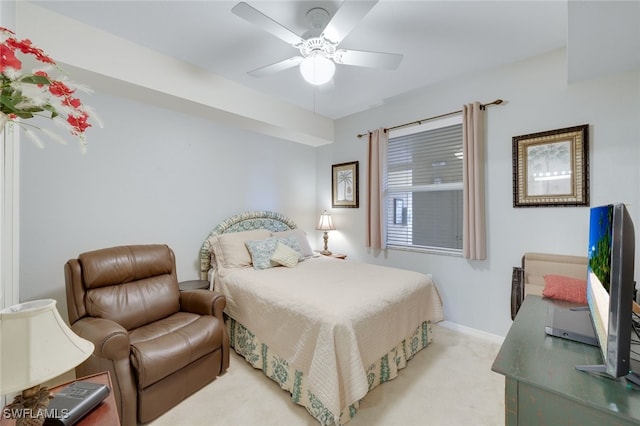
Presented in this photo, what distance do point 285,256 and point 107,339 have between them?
1646 mm

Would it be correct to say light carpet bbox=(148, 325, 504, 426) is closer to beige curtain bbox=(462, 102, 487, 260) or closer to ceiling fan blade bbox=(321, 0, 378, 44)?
beige curtain bbox=(462, 102, 487, 260)

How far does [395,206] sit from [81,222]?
3.31 m

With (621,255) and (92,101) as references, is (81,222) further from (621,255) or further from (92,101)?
(621,255)

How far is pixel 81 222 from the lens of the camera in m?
2.34

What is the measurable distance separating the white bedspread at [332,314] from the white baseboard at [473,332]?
659mm

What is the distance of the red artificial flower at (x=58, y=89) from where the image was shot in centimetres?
83

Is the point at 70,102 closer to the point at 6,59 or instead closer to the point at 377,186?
the point at 6,59

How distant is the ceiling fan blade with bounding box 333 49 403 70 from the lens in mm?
1867

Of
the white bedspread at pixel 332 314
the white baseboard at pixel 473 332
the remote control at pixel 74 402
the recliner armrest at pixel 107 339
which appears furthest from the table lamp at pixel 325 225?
the remote control at pixel 74 402

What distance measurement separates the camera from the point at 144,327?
2.03 m

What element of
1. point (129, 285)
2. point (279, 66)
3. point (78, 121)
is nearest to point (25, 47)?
point (78, 121)

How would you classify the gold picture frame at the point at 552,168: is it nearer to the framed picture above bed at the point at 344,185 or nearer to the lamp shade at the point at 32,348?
the framed picture above bed at the point at 344,185

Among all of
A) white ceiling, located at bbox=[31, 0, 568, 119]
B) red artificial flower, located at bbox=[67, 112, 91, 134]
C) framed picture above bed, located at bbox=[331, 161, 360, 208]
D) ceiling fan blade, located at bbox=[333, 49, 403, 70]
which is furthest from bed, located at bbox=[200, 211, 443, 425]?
white ceiling, located at bbox=[31, 0, 568, 119]

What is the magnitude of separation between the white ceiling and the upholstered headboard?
62.4 inches
